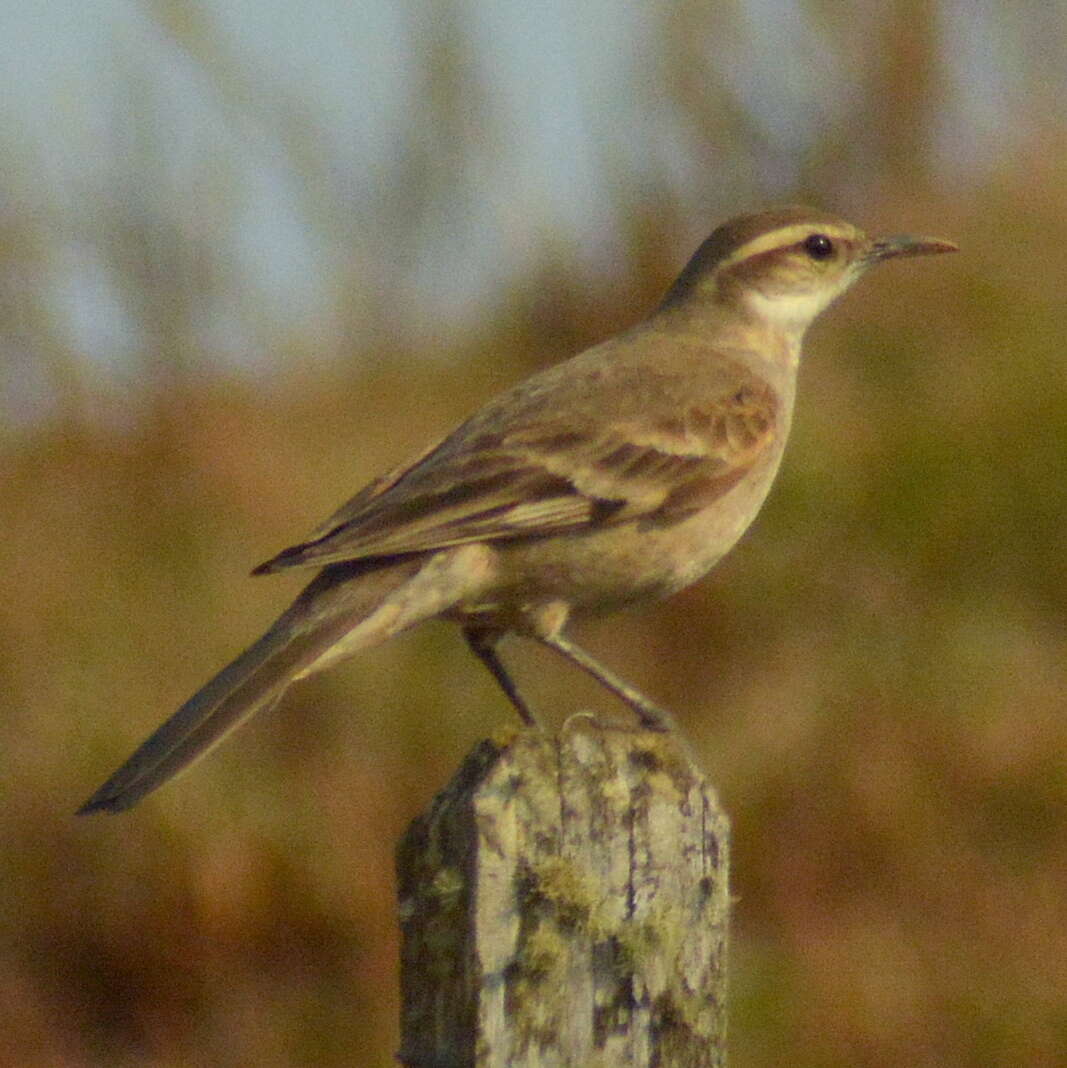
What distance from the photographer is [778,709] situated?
8.95m

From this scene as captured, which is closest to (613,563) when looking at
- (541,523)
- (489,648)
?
(541,523)

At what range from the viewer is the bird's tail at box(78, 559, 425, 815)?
4.57 m

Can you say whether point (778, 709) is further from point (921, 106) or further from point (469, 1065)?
point (469, 1065)

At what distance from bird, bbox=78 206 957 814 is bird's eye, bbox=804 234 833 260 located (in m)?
0.42

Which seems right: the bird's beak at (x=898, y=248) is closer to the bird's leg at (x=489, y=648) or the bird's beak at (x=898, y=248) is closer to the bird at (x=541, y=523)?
the bird at (x=541, y=523)

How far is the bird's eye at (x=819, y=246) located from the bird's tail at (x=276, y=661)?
247 centimetres

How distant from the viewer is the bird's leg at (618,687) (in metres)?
5.39

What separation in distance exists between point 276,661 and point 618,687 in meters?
1.04

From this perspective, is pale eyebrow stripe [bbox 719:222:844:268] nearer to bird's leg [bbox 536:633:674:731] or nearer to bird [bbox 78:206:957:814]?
bird [bbox 78:206:957:814]

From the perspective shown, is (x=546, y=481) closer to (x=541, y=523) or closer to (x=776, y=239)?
(x=541, y=523)

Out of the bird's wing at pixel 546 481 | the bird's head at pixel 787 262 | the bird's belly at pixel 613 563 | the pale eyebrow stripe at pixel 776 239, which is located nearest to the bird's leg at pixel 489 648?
the bird's belly at pixel 613 563

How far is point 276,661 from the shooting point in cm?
501

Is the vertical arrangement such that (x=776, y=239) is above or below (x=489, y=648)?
above

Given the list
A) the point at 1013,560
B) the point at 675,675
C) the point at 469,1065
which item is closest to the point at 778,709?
the point at 675,675
